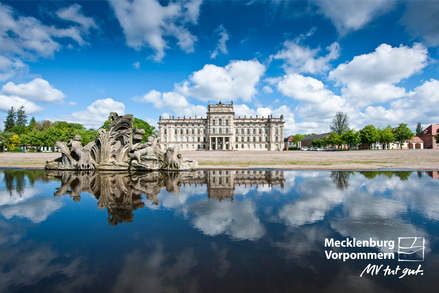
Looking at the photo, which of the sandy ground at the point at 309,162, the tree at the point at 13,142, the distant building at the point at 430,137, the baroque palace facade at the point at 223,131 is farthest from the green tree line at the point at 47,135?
the distant building at the point at 430,137

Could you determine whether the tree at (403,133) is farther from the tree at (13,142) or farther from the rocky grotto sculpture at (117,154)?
the tree at (13,142)

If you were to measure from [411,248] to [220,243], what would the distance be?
2.97 metres

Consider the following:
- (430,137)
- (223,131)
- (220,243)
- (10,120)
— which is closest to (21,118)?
(10,120)

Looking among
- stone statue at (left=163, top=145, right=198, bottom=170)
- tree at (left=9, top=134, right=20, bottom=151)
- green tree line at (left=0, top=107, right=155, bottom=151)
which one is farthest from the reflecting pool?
tree at (left=9, top=134, right=20, bottom=151)

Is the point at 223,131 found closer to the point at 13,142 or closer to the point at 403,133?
the point at 403,133

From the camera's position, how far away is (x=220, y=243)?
3303mm

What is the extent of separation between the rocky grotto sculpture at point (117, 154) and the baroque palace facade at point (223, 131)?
7034 cm

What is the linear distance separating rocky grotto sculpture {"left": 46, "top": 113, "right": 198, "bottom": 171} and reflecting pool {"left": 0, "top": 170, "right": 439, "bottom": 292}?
5.49 meters

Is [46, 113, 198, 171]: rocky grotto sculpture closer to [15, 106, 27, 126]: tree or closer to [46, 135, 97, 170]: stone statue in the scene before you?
[46, 135, 97, 170]: stone statue

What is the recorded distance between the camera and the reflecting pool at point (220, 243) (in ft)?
7.93

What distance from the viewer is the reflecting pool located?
2.42 m

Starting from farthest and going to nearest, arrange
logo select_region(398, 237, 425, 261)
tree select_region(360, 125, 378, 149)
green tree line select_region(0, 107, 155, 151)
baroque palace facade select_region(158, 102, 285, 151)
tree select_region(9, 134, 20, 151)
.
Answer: baroque palace facade select_region(158, 102, 285, 151)
tree select_region(9, 134, 20, 151)
tree select_region(360, 125, 378, 149)
green tree line select_region(0, 107, 155, 151)
logo select_region(398, 237, 425, 261)

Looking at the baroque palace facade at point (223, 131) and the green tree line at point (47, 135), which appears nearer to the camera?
the green tree line at point (47, 135)

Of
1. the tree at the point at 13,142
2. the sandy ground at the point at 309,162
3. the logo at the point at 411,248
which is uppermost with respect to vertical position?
the tree at the point at 13,142
